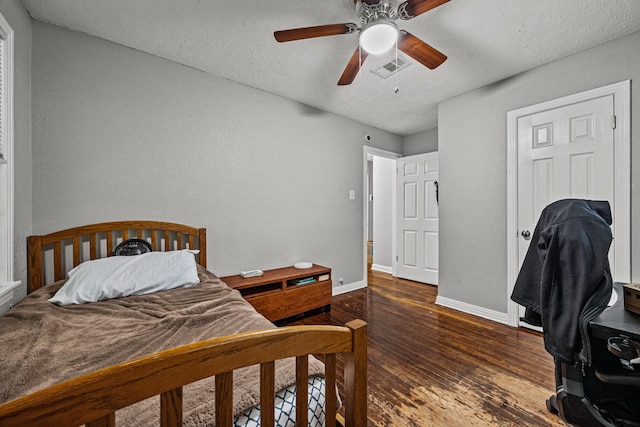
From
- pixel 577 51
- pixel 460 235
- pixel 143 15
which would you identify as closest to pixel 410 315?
pixel 460 235

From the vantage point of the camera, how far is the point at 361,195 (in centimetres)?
377

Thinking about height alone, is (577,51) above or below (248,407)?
above

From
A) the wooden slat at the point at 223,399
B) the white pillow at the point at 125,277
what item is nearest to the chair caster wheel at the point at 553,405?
the wooden slat at the point at 223,399

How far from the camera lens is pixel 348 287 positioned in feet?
11.8

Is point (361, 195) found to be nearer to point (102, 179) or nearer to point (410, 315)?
point (410, 315)

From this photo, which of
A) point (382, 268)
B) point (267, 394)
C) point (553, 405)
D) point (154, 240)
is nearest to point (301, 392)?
point (267, 394)

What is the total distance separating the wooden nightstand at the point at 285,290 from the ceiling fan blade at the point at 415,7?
2.22m

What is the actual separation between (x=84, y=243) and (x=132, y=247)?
0.32 meters

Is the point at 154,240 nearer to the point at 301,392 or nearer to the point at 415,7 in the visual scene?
the point at 301,392

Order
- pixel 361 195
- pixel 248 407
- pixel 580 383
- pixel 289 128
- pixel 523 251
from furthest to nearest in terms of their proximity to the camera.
→ pixel 361 195 → pixel 289 128 → pixel 523 251 → pixel 580 383 → pixel 248 407

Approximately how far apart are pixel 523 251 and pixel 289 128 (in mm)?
2689

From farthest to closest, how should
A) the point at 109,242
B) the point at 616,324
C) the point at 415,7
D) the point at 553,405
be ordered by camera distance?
the point at 109,242, the point at 415,7, the point at 553,405, the point at 616,324

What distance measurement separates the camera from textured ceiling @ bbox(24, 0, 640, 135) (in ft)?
5.56

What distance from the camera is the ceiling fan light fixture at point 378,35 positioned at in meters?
1.50
